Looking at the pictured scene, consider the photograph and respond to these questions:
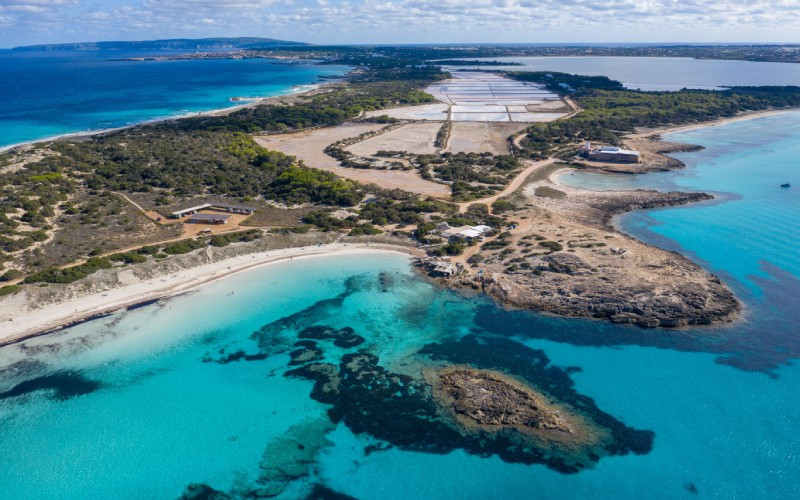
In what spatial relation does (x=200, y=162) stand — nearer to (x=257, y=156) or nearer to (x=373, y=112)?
(x=257, y=156)

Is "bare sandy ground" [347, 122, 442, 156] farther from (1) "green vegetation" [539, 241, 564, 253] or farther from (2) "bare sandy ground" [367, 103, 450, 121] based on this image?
(1) "green vegetation" [539, 241, 564, 253]

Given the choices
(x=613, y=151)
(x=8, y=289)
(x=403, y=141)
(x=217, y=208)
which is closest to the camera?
(x=8, y=289)

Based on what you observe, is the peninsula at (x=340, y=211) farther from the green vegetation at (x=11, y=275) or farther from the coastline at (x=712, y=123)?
the coastline at (x=712, y=123)

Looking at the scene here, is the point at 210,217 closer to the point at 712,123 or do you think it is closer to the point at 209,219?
the point at 209,219

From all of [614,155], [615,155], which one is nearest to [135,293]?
[614,155]

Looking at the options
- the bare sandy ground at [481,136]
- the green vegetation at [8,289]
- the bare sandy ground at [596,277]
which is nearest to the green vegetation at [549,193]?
the bare sandy ground at [596,277]
